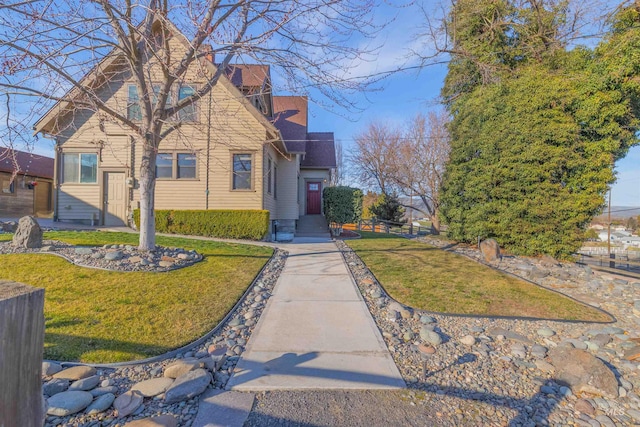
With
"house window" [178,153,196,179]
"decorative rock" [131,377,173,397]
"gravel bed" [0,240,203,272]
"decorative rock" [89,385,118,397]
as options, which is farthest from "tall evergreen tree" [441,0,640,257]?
"house window" [178,153,196,179]

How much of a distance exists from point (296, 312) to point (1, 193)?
69.7 ft

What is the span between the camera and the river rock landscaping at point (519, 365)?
239 cm

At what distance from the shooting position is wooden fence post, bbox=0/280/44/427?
42.4 inches

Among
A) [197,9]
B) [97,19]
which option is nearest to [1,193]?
[97,19]

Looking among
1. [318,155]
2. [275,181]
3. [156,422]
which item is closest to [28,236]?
[156,422]

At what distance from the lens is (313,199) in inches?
736

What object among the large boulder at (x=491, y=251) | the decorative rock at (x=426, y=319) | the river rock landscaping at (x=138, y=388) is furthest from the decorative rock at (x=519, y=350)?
the large boulder at (x=491, y=251)

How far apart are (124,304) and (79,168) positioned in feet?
36.5

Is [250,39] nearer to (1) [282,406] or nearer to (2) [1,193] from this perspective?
(1) [282,406]

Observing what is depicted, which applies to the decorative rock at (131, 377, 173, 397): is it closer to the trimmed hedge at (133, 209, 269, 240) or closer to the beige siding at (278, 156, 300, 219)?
the trimmed hedge at (133, 209, 269, 240)

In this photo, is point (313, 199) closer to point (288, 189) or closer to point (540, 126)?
point (288, 189)

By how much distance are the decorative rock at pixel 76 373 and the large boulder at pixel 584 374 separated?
4.42m

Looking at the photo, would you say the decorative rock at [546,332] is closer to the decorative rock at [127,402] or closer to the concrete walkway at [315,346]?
the concrete walkway at [315,346]

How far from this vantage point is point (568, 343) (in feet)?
11.7
